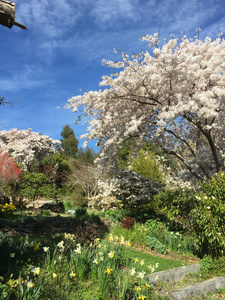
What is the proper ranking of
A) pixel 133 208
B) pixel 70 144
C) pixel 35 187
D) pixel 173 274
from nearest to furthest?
pixel 173 274 < pixel 133 208 < pixel 35 187 < pixel 70 144

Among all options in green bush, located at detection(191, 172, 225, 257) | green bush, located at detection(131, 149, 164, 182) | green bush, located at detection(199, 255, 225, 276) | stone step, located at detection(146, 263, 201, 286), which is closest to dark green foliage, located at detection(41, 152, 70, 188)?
green bush, located at detection(131, 149, 164, 182)

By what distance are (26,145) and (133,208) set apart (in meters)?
13.7

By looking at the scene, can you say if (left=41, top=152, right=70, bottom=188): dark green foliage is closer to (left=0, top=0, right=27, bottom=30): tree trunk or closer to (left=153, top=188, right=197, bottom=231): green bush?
(left=153, top=188, right=197, bottom=231): green bush

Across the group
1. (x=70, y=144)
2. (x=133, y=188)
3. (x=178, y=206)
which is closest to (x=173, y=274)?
(x=178, y=206)

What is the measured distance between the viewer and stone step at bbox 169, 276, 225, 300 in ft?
15.7

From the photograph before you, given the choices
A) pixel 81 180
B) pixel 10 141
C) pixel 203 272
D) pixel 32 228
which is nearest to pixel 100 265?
pixel 203 272

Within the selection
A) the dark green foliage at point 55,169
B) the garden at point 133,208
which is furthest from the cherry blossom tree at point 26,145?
the garden at point 133,208

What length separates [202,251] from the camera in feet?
24.3

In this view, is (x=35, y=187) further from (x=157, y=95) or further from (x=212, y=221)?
(x=212, y=221)

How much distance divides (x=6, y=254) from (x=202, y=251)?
5845mm

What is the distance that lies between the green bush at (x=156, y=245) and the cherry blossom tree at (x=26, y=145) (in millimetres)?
17127

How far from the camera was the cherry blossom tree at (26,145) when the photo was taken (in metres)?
22.6

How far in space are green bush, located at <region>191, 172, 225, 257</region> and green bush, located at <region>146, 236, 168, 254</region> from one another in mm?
1124

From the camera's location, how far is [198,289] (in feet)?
17.3
